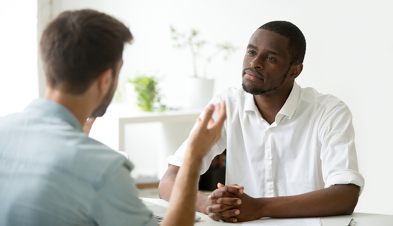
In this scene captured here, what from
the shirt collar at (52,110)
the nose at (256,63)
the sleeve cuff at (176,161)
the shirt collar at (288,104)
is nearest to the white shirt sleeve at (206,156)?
the sleeve cuff at (176,161)

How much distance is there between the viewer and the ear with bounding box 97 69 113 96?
2.88ft

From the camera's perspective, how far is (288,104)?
5.32 feet

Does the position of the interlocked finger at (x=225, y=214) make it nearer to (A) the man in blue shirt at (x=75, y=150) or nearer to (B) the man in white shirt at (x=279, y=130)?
(B) the man in white shirt at (x=279, y=130)

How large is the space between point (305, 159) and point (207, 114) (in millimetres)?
792

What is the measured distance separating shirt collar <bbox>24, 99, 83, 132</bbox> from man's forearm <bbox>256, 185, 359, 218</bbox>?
0.68m

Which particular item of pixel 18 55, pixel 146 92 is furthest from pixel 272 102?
pixel 18 55

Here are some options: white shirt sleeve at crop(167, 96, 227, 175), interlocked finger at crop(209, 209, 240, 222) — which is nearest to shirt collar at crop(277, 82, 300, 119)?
white shirt sleeve at crop(167, 96, 227, 175)

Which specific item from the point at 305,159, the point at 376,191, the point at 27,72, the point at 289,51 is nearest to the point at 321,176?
the point at 305,159

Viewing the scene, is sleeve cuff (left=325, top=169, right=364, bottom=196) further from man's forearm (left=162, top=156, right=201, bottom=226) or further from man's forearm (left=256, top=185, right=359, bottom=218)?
man's forearm (left=162, top=156, right=201, bottom=226)

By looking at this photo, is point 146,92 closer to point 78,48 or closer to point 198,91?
point 198,91

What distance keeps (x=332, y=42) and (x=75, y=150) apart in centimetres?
238

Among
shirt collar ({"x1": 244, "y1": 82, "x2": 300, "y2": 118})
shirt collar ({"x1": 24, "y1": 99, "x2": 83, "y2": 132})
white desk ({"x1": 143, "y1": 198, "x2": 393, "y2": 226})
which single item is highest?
shirt collar ({"x1": 24, "y1": 99, "x2": 83, "y2": 132})

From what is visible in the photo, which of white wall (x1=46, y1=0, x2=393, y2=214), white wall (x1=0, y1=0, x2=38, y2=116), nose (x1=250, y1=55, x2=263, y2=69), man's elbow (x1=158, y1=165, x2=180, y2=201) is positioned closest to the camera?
man's elbow (x1=158, y1=165, x2=180, y2=201)

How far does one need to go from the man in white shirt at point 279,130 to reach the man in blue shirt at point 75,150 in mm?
636
